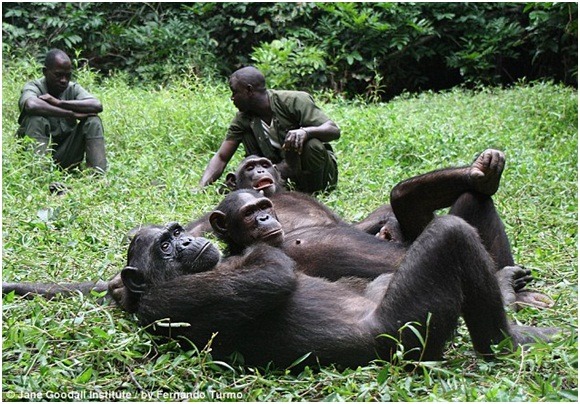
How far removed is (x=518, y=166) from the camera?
22.7 ft

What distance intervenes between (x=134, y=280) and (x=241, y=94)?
12.9ft

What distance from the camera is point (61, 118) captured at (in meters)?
8.09

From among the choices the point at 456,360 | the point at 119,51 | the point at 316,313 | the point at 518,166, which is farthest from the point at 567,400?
the point at 119,51

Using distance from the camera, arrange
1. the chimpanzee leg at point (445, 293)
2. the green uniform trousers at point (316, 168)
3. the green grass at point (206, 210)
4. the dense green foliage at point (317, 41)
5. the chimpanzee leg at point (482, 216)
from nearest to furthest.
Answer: the green grass at point (206, 210), the chimpanzee leg at point (445, 293), the chimpanzee leg at point (482, 216), the green uniform trousers at point (316, 168), the dense green foliage at point (317, 41)

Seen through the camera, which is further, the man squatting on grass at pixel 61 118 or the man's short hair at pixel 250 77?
the man squatting on grass at pixel 61 118

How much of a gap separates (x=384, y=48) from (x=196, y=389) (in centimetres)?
1181

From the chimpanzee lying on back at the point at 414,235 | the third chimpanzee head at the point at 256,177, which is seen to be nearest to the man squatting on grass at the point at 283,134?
the third chimpanzee head at the point at 256,177

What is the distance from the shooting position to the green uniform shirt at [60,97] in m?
7.96

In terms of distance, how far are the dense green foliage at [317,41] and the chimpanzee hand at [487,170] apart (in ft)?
29.3

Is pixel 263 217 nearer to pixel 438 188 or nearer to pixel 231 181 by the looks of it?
pixel 438 188

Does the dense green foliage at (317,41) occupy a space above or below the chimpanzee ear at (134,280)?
above

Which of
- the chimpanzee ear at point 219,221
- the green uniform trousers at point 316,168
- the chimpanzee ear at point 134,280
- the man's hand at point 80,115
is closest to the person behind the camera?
the chimpanzee ear at point 134,280

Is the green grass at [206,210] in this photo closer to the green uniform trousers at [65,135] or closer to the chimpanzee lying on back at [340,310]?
the chimpanzee lying on back at [340,310]

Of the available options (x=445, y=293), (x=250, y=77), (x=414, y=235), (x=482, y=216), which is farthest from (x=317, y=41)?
(x=445, y=293)
